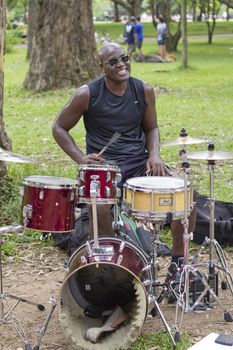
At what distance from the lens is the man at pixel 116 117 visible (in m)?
5.28

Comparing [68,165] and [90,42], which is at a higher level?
[90,42]

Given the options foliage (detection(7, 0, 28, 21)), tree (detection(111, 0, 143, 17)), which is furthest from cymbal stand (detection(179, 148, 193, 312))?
foliage (detection(7, 0, 28, 21))

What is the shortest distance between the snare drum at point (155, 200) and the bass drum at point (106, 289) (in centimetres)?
22

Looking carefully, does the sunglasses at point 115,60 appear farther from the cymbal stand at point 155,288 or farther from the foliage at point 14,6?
the foliage at point 14,6

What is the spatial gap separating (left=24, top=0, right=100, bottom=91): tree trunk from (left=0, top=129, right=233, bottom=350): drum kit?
11060 millimetres

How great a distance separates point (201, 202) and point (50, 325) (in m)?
2.33

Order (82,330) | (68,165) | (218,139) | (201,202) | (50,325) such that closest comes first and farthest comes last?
(82,330) → (50,325) → (201,202) → (68,165) → (218,139)

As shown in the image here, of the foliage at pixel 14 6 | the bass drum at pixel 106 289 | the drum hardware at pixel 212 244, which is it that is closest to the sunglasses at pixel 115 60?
the drum hardware at pixel 212 244

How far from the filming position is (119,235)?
4902 millimetres

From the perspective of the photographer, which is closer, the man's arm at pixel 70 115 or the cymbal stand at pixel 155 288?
the cymbal stand at pixel 155 288

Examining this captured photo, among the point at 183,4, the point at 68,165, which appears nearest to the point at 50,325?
the point at 68,165

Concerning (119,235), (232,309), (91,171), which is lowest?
(232,309)

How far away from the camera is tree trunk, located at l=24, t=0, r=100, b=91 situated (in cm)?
1522

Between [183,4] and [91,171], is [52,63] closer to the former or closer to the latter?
[183,4]
